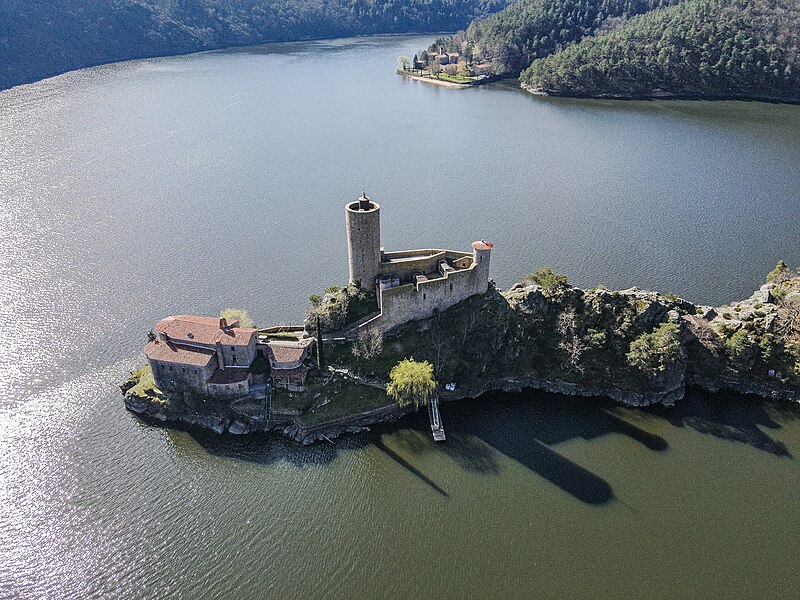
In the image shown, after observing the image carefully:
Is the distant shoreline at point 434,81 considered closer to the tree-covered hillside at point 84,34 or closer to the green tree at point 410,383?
the tree-covered hillside at point 84,34

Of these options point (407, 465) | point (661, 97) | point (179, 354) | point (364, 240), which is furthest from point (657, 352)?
point (661, 97)

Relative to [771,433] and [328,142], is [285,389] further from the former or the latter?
[328,142]

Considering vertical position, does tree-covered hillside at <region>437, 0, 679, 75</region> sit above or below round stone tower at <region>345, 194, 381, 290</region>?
above

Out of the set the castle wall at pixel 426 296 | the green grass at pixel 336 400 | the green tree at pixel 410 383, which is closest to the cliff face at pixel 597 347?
the castle wall at pixel 426 296

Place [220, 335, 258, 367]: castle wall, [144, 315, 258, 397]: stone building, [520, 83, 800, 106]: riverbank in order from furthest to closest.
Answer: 1. [520, 83, 800, 106]: riverbank
2. [220, 335, 258, 367]: castle wall
3. [144, 315, 258, 397]: stone building

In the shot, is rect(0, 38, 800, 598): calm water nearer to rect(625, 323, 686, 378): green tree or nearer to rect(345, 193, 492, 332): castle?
rect(625, 323, 686, 378): green tree

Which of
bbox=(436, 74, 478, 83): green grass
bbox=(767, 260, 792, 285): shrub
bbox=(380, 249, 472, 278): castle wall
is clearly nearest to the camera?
bbox=(380, 249, 472, 278): castle wall

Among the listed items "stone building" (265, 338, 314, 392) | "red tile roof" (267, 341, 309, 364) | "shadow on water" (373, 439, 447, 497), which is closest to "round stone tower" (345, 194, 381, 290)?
"red tile roof" (267, 341, 309, 364)
